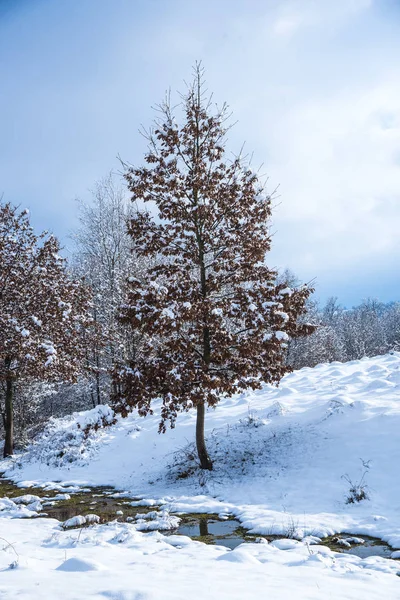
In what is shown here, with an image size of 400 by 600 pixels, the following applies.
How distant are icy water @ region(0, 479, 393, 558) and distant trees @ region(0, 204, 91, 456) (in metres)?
4.44

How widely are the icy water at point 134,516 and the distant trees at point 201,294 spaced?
198 cm

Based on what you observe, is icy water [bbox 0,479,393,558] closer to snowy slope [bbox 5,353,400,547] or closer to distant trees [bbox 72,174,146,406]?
snowy slope [bbox 5,353,400,547]

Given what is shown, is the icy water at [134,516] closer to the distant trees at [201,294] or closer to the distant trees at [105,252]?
the distant trees at [201,294]

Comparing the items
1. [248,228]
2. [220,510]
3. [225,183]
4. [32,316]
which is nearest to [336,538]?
[220,510]

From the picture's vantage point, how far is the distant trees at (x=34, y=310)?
49.3 feet

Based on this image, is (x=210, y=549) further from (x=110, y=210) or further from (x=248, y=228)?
(x=110, y=210)

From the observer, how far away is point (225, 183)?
10.7 meters

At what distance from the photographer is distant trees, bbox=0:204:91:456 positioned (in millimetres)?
15016

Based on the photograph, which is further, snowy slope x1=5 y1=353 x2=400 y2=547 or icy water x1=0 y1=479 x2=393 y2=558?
snowy slope x1=5 y1=353 x2=400 y2=547

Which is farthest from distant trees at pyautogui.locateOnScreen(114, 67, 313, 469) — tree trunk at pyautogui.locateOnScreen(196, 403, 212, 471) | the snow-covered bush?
the snow-covered bush

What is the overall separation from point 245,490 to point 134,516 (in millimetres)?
2474

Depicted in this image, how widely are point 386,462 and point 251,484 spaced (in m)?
2.87

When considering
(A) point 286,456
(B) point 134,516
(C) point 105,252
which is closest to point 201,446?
(A) point 286,456

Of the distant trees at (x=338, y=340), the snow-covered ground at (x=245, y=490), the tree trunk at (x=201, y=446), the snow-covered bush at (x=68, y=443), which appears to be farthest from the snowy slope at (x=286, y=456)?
the distant trees at (x=338, y=340)
